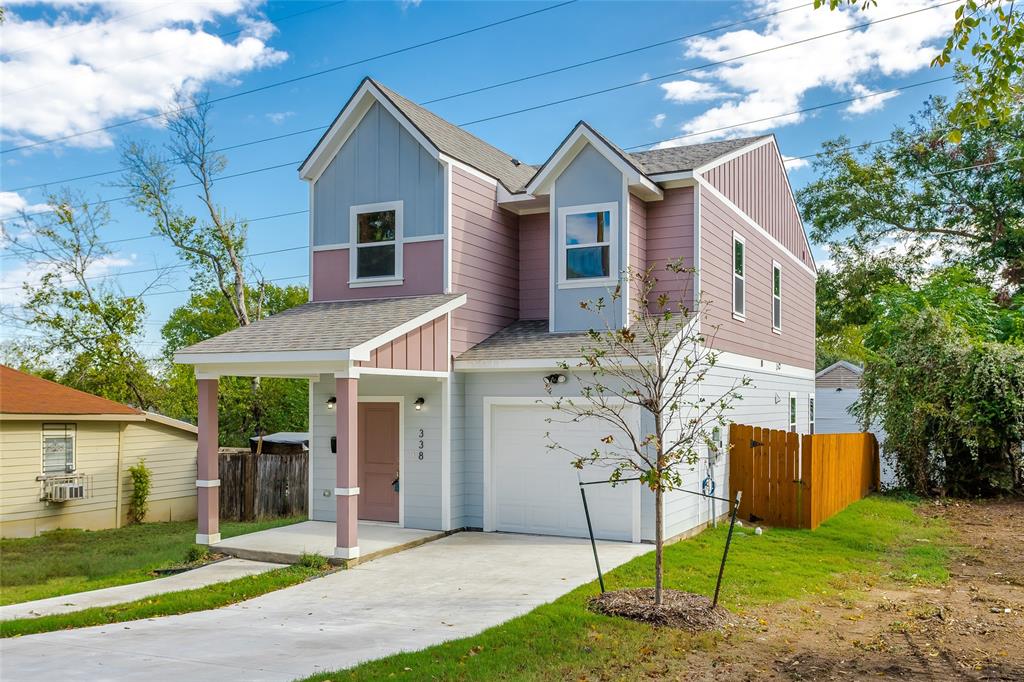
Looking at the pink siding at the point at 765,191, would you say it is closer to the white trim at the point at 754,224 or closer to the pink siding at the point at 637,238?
the white trim at the point at 754,224

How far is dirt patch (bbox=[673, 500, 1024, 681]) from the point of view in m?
6.23

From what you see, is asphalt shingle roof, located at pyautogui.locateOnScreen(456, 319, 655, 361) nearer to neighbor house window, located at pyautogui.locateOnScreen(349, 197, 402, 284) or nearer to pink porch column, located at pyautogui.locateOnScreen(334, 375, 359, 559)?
neighbor house window, located at pyautogui.locateOnScreen(349, 197, 402, 284)

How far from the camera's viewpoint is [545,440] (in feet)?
39.4

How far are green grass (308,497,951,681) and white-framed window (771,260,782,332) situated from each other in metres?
4.36

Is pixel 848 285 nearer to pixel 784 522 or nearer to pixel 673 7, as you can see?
pixel 673 7

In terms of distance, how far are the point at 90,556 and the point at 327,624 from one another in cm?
801

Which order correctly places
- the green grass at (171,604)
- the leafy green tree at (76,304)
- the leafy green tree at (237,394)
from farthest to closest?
the leafy green tree at (237,394) < the leafy green tree at (76,304) < the green grass at (171,604)

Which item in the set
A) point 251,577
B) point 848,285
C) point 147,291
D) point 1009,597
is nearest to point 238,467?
point 251,577

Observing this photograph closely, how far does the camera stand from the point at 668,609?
754cm

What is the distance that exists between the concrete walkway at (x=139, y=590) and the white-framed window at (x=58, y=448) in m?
8.93

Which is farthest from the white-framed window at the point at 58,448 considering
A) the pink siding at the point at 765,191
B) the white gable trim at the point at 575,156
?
the pink siding at the point at 765,191

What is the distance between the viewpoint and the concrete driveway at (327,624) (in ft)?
20.3

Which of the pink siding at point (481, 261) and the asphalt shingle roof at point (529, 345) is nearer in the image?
the asphalt shingle roof at point (529, 345)

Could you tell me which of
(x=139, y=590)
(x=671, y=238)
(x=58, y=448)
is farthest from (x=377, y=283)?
(x=58, y=448)
